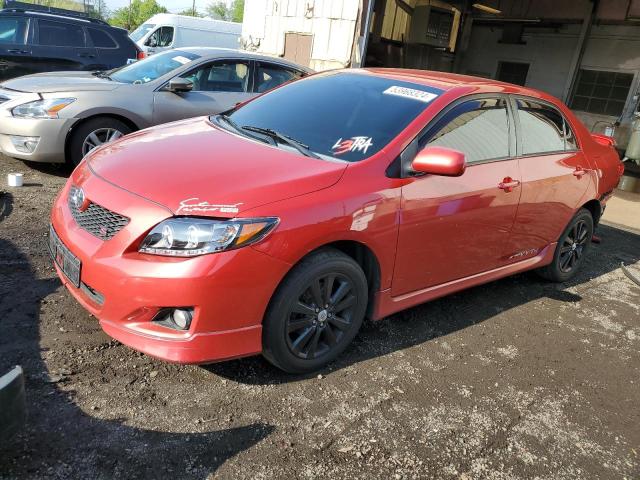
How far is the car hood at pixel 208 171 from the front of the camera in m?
2.54

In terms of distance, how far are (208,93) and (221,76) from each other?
31cm

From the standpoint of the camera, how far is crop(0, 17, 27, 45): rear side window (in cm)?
857

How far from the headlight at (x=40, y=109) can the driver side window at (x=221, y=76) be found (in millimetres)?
1373

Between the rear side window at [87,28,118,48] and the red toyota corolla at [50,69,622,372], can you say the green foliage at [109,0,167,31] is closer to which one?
the rear side window at [87,28,118,48]

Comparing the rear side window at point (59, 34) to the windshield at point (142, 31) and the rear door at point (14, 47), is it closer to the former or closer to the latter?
the rear door at point (14, 47)

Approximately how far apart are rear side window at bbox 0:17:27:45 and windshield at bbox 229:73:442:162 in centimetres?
662

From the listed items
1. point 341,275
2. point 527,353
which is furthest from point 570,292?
point 341,275

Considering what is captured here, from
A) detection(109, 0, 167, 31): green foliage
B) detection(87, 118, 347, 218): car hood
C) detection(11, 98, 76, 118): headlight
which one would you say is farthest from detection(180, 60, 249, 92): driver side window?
detection(109, 0, 167, 31): green foliage

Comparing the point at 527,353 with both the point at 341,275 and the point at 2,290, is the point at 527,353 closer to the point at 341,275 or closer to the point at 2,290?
the point at 341,275

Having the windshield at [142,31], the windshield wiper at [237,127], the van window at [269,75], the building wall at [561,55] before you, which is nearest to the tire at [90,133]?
the van window at [269,75]

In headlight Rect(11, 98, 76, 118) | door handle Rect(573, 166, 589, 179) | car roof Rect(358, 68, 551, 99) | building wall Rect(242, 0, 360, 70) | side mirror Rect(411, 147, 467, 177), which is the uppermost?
building wall Rect(242, 0, 360, 70)

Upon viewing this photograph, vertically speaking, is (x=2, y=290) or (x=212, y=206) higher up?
(x=212, y=206)

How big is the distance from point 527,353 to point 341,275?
158cm

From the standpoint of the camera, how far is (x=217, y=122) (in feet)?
12.4
